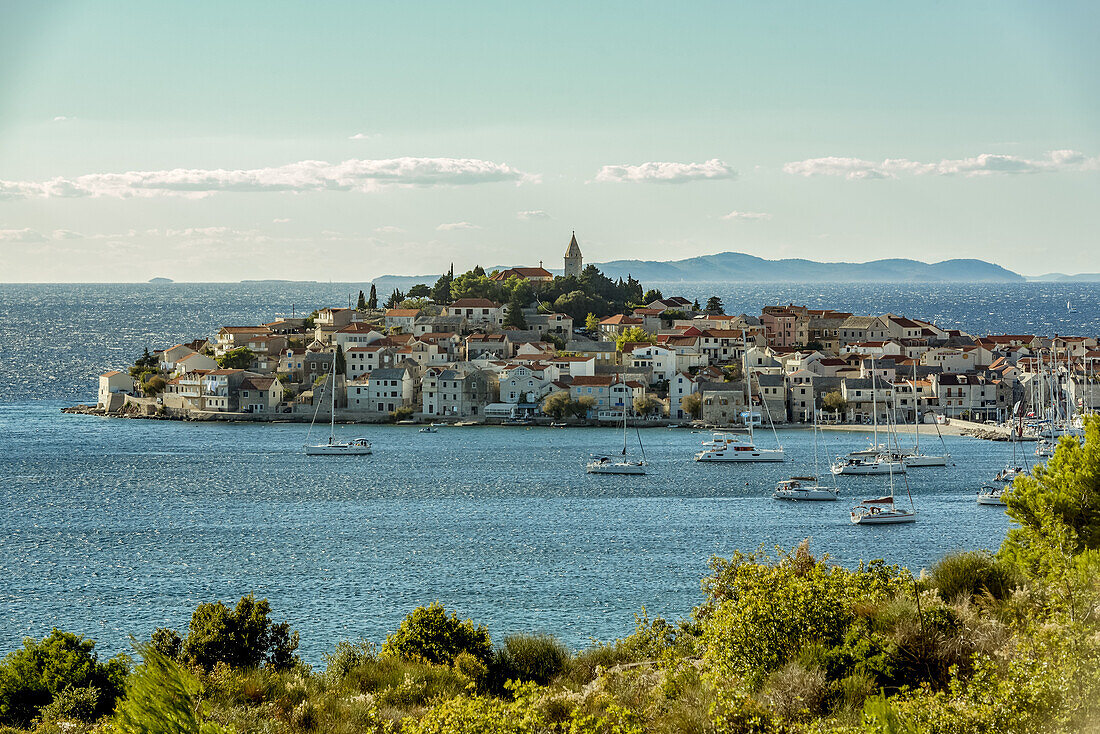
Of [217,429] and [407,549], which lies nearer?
[407,549]

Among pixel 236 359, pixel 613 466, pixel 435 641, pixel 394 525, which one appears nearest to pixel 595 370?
pixel 236 359

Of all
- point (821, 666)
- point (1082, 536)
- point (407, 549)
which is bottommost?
point (407, 549)

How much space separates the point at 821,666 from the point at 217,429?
149 ft

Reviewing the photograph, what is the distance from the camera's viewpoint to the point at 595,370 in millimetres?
58844

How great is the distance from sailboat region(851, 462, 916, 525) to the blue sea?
1.12ft

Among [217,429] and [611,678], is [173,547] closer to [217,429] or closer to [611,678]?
[611,678]

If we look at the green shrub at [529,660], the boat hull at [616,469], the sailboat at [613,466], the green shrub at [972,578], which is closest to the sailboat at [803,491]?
the boat hull at [616,469]

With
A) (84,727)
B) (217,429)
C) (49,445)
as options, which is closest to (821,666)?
(84,727)

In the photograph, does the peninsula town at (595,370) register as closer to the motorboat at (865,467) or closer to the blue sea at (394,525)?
the blue sea at (394,525)

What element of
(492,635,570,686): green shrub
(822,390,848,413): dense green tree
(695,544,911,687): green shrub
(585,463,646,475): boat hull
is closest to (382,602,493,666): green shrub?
(492,635,570,686): green shrub

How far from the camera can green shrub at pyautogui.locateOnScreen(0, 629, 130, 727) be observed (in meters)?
13.3

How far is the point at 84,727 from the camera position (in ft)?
40.1

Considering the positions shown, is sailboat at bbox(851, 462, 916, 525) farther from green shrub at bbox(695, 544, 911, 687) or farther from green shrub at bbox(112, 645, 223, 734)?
green shrub at bbox(112, 645, 223, 734)

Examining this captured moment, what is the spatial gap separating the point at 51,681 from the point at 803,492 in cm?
2493
